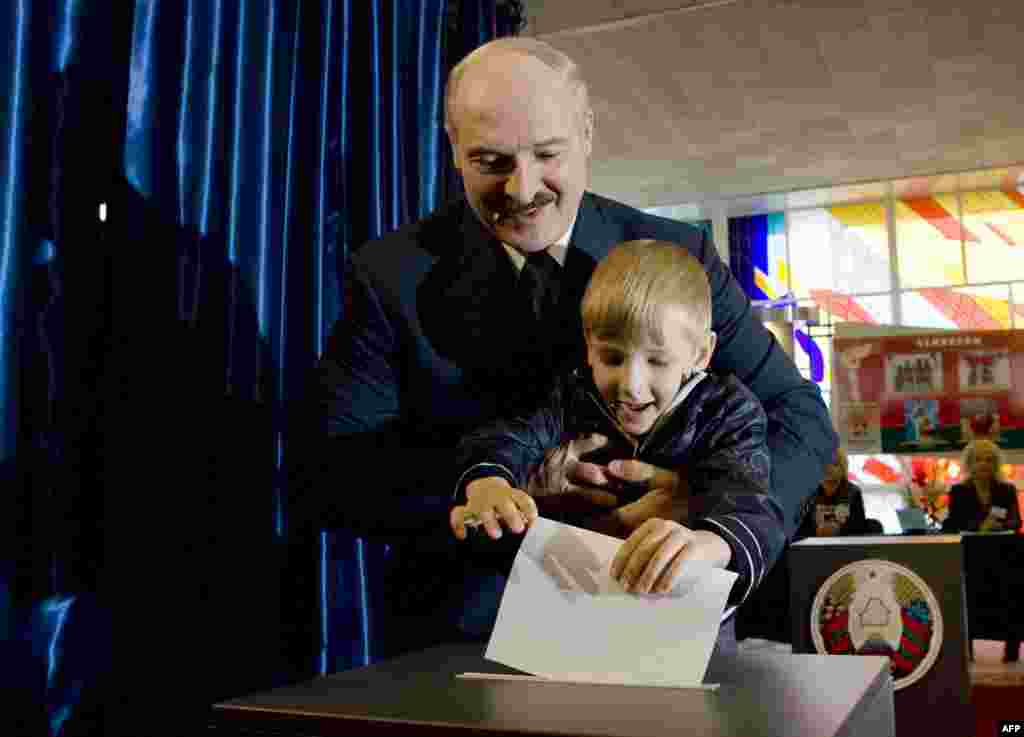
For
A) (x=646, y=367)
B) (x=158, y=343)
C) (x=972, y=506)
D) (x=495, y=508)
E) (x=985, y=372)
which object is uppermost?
(x=985, y=372)

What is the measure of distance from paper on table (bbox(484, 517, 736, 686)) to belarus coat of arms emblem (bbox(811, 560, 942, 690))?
4.08 feet

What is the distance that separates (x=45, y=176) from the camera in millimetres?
1311

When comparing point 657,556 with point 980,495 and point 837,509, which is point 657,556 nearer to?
point 837,509

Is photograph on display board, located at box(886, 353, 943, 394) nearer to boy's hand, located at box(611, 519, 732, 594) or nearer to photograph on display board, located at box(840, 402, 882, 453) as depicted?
photograph on display board, located at box(840, 402, 882, 453)

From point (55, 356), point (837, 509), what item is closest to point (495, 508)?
point (55, 356)

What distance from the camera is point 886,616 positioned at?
1808 millimetres

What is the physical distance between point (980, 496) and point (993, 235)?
4.81m

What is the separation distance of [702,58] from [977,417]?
309cm

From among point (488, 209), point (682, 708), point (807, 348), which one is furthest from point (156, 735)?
point (807, 348)

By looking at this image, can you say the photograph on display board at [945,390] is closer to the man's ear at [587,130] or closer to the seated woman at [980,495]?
the seated woman at [980,495]

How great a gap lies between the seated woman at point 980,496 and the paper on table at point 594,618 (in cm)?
482

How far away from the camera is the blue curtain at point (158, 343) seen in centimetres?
129

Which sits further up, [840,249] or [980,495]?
[840,249]

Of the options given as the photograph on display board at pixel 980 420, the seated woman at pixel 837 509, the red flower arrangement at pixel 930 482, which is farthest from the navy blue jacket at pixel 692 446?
the red flower arrangement at pixel 930 482
